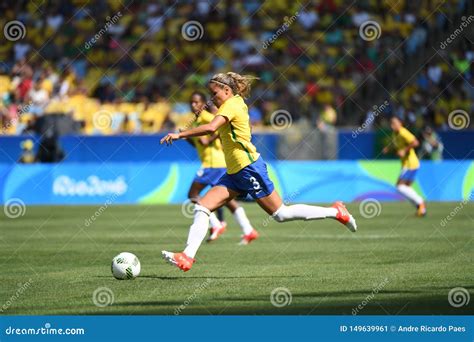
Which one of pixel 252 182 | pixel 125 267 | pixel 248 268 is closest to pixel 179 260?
pixel 125 267

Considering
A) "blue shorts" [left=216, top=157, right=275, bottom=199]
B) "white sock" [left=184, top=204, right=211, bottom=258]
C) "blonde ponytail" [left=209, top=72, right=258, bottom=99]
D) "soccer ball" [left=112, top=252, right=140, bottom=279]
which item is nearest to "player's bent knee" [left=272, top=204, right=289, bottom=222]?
"blue shorts" [left=216, top=157, right=275, bottom=199]

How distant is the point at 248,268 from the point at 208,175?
4.91 m

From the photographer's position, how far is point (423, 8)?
Answer: 34969 millimetres

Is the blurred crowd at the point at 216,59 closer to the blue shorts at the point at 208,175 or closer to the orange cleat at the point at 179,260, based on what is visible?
the blue shorts at the point at 208,175

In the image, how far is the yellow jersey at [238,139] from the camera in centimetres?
1261

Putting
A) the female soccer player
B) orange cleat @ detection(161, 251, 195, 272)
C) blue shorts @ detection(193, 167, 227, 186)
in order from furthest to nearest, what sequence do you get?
blue shorts @ detection(193, 167, 227, 186), the female soccer player, orange cleat @ detection(161, 251, 195, 272)

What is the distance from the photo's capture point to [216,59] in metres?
36.3

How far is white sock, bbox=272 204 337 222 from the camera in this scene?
42.8 ft

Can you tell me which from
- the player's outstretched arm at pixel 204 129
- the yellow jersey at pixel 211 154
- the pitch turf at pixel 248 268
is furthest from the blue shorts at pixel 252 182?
the yellow jersey at pixel 211 154

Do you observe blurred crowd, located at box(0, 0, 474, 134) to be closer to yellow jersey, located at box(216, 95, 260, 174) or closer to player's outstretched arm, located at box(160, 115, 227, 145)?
yellow jersey, located at box(216, 95, 260, 174)

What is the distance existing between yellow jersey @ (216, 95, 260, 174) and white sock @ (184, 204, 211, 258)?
0.60 metres

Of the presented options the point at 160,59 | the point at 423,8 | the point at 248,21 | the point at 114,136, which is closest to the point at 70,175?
the point at 114,136

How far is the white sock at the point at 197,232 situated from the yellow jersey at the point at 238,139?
60 centimetres

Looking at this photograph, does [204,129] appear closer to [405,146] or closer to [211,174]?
[211,174]
